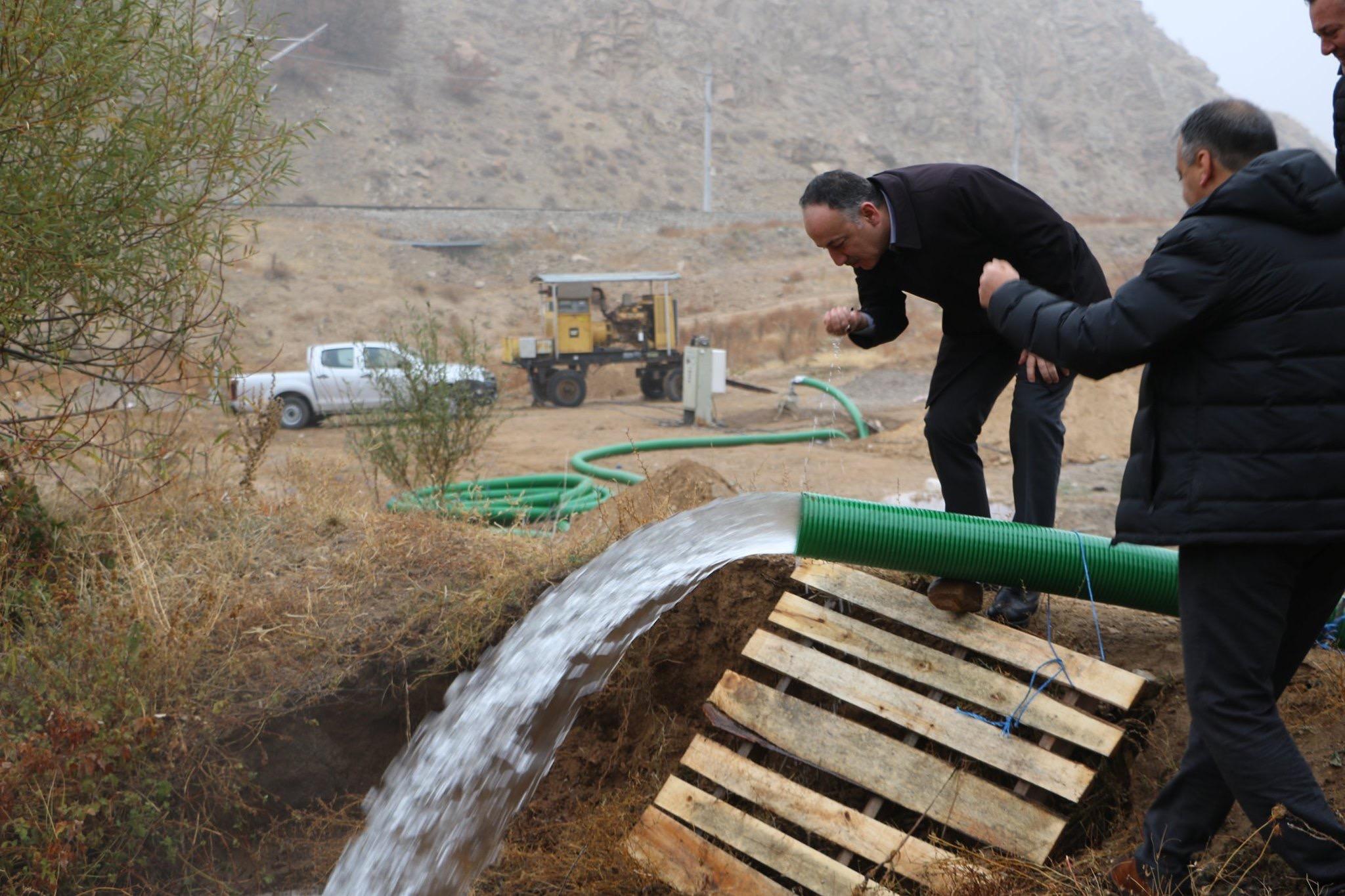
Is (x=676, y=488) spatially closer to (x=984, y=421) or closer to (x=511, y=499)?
(x=511, y=499)

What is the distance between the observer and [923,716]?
3.39 metres

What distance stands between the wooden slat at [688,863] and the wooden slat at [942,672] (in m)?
0.78

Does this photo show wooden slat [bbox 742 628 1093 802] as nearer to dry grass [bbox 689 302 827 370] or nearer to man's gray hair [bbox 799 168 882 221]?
man's gray hair [bbox 799 168 882 221]

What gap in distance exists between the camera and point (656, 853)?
3.36 meters

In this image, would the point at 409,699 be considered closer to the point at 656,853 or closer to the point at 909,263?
the point at 656,853

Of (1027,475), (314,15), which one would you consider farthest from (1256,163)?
(314,15)

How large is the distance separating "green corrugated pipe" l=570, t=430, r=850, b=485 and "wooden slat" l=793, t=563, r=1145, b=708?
3805 mm

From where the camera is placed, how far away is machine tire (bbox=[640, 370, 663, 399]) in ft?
66.1

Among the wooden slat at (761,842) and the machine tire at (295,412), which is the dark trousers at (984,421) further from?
the machine tire at (295,412)

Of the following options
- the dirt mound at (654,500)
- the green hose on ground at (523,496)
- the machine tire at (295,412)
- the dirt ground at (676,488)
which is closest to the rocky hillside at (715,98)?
the dirt ground at (676,488)

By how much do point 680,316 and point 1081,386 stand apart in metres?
16.6

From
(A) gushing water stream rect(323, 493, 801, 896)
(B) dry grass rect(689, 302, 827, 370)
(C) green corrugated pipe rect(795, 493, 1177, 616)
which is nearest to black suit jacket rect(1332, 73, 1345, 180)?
(C) green corrugated pipe rect(795, 493, 1177, 616)

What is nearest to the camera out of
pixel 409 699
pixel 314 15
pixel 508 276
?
pixel 409 699

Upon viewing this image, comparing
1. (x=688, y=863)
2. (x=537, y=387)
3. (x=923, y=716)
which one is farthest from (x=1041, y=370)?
(x=537, y=387)
